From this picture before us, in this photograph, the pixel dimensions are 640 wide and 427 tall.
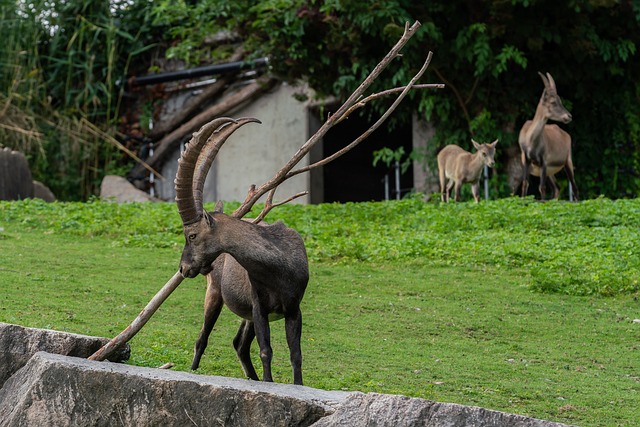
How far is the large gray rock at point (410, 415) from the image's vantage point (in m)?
5.01

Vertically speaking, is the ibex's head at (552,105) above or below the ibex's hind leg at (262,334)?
above

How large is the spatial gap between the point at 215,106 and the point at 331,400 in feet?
53.2

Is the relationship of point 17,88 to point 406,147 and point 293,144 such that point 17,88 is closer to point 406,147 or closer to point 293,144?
point 293,144

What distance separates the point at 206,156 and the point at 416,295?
4729mm

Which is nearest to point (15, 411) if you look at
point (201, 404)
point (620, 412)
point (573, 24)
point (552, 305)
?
point (201, 404)

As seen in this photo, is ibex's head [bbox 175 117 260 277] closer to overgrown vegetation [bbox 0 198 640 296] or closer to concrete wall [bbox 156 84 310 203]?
overgrown vegetation [bbox 0 198 640 296]

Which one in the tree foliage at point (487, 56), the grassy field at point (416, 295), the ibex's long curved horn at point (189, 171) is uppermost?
the tree foliage at point (487, 56)

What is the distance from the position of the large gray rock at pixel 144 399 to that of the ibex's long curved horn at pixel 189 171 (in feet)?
2.76

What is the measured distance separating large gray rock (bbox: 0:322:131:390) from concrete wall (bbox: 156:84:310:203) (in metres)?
14.0

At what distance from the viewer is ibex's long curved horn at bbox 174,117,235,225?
5922 millimetres

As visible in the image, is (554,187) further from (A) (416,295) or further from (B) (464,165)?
(A) (416,295)

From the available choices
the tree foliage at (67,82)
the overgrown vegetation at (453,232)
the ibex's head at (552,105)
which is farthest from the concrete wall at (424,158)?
the tree foliage at (67,82)

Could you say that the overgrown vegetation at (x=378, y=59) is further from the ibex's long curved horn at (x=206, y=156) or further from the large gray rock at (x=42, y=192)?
the ibex's long curved horn at (x=206, y=156)

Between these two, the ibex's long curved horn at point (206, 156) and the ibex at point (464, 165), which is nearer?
the ibex's long curved horn at point (206, 156)
